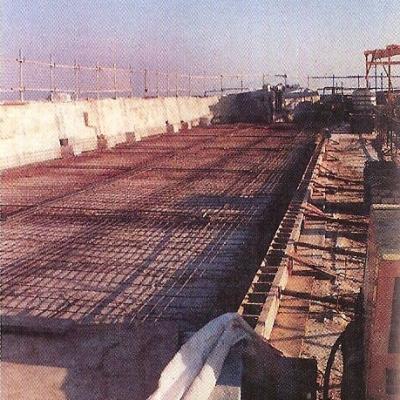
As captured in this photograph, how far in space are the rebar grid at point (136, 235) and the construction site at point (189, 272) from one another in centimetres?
2

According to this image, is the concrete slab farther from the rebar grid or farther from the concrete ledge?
the concrete ledge

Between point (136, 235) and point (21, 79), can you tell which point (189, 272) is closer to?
point (136, 235)

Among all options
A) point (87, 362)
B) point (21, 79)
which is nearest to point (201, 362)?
point (87, 362)

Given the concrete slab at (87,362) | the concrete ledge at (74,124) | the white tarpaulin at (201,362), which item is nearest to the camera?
the white tarpaulin at (201,362)

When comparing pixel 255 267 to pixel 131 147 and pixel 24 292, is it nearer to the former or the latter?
pixel 24 292

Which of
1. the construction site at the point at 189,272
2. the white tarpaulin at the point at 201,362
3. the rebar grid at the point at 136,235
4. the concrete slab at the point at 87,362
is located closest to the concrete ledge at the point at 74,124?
the construction site at the point at 189,272

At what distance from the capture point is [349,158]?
17.2 meters

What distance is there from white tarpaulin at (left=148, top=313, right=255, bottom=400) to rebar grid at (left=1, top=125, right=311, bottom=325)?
3.26ft

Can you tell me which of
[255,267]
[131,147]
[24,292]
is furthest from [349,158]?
[24,292]

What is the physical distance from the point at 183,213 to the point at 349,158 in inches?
396

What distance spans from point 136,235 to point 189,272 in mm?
1440

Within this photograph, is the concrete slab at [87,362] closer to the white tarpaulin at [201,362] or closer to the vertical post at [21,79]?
the white tarpaulin at [201,362]

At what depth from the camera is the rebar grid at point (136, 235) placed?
16.9ft

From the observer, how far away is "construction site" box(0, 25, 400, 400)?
351 centimetres
